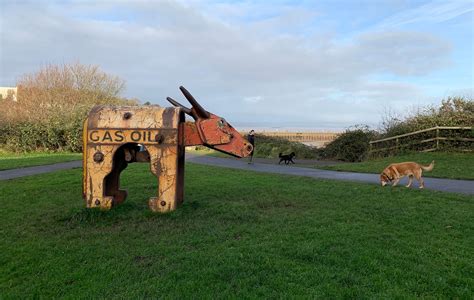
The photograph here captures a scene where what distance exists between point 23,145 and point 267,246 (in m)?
26.5

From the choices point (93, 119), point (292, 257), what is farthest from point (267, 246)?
point (93, 119)

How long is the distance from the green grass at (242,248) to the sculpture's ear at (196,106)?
5.73ft

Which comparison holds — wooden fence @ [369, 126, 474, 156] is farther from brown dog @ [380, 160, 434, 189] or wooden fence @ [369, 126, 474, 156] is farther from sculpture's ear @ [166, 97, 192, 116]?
sculpture's ear @ [166, 97, 192, 116]

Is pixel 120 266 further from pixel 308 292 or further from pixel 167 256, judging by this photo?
pixel 308 292

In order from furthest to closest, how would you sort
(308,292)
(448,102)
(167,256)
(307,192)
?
(448,102) < (307,192) < (167,256) < (308,292)

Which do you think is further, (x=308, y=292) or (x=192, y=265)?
(x=192, y=265)

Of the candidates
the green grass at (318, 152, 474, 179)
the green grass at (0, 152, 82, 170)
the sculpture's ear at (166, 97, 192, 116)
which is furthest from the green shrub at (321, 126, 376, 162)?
the sculpture's ear at (166, 97, 192, 116)

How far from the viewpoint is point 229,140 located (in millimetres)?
Result: 7328

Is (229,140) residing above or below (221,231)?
above

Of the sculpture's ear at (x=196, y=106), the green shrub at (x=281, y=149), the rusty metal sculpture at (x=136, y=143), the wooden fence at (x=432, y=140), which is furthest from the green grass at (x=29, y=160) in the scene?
the wooden fence at (x=432, y=140)

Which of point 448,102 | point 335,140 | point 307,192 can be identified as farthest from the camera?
point 335,140

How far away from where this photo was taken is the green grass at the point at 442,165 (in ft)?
44.2

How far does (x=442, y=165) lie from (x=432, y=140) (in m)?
4.04

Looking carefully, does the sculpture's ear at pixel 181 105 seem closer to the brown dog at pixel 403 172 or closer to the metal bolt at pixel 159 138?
the metal bolt at pixel 159 138
